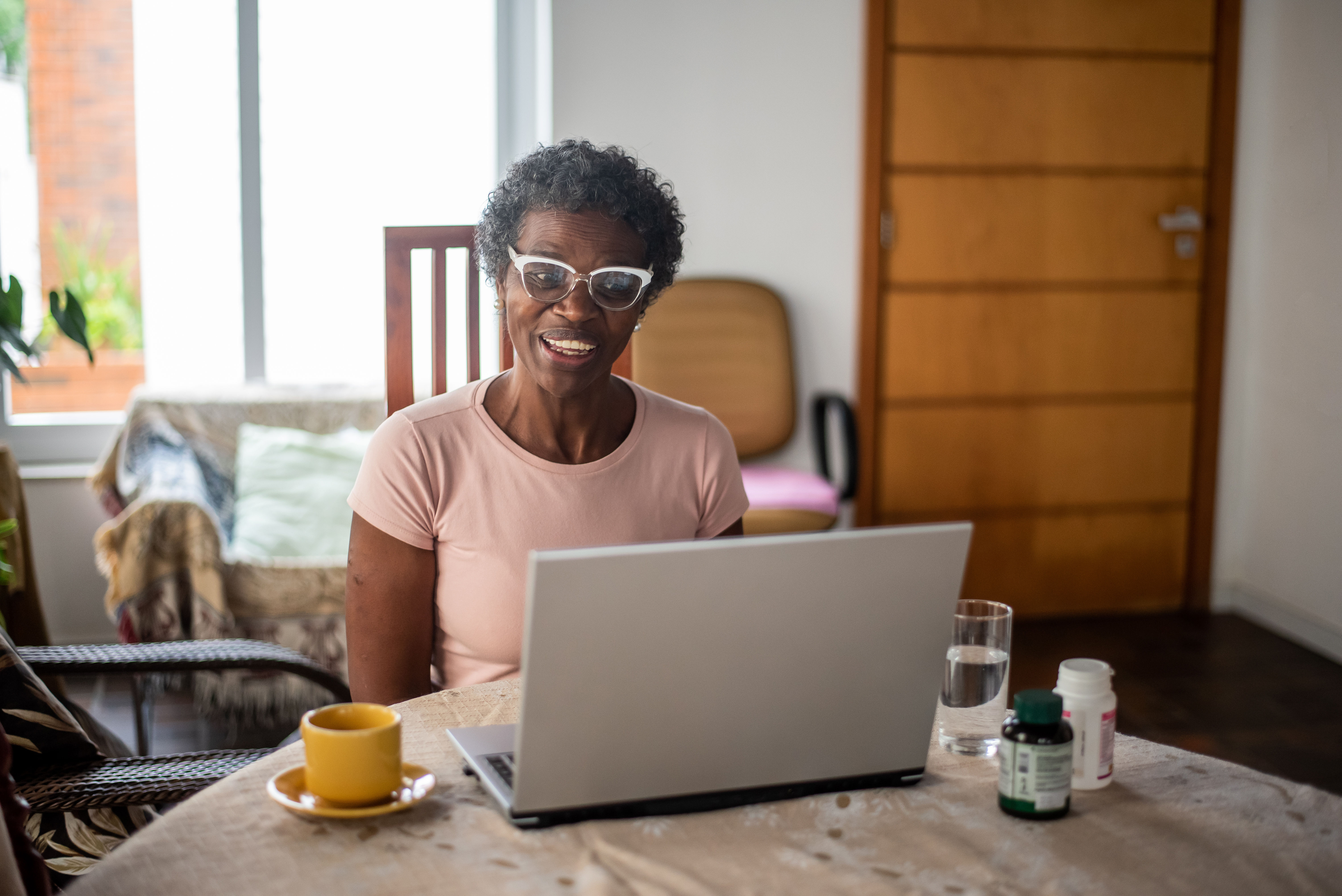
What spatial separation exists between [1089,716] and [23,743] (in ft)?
3.76

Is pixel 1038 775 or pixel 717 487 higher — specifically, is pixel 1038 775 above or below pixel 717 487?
below

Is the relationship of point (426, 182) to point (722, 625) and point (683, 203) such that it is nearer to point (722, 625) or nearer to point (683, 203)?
point (683, 203)

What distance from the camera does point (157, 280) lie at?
376 centimetres

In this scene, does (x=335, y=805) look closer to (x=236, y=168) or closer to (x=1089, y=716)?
(x=1089, y=716)

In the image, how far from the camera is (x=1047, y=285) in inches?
149

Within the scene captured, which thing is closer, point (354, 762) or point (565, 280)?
point (354, 762)

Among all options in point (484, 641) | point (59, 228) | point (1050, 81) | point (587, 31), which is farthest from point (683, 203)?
point (484, 641)

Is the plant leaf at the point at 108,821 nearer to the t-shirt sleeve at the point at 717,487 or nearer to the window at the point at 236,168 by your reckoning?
the t-shirt sleeve at the point at 717,487

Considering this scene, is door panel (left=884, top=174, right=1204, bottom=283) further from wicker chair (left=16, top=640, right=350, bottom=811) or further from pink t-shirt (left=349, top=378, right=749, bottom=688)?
wicker chair (left=16, top=640, right=350, bottom=811)

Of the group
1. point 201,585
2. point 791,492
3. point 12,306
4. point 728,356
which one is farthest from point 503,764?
point 728,356

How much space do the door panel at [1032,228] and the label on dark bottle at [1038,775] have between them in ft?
9.56

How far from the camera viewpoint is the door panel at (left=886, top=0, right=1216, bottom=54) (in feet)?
11.8

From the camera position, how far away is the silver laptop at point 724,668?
0.84 meters

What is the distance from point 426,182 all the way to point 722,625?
10.7ft
